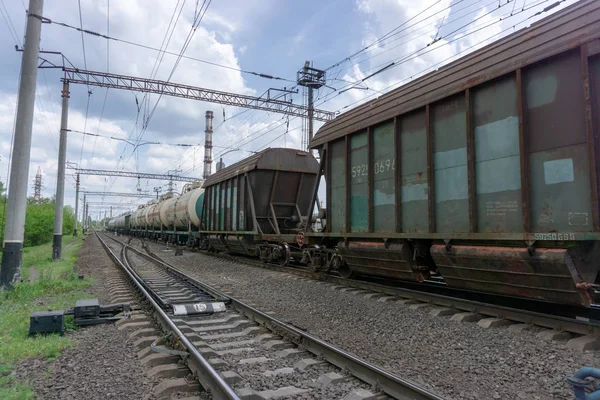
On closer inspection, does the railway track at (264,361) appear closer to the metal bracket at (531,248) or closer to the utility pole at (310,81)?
the metal bracket at (531,248)

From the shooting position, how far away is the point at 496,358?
4.08m

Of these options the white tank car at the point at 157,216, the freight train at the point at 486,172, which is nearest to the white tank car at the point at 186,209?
the white tank car at the point at 157,216

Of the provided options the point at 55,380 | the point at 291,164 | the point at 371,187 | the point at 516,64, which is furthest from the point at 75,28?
the point at 516,64

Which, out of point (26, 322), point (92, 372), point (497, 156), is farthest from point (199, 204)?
point (497, 156)

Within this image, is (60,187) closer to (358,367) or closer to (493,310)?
(358,367)

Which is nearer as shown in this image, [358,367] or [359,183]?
[358,367]

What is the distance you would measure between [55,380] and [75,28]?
37.1ft

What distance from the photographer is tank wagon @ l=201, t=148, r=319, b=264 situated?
1290 cm

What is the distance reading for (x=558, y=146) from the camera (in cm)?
476

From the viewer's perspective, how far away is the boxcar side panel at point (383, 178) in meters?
7.52

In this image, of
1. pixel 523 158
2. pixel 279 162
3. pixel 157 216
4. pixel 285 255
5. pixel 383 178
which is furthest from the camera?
pixel 157 216

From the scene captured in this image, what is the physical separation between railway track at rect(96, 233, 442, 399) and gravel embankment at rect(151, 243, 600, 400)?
40 cm

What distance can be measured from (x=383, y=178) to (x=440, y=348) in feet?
13.1

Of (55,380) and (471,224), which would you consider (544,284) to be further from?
(55,380)
